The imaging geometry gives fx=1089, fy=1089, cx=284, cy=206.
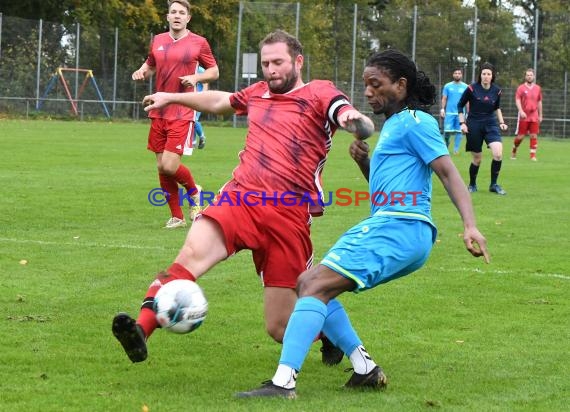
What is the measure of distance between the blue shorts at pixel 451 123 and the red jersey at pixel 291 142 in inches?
899

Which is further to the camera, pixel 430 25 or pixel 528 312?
pixel 430 25

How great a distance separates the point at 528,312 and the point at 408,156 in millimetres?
2690

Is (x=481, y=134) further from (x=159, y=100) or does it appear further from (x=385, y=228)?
(x=385, y=228)

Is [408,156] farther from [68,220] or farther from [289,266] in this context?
[68,220]

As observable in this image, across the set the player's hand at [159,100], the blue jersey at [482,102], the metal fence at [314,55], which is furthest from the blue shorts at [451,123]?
the player's hand at [159,100]

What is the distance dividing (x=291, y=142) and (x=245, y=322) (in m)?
1.68

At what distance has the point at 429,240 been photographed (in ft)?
17.8

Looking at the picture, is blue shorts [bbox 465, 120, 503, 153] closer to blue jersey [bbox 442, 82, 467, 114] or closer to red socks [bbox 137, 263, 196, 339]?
blue jersey [bbox 442, 82, 467, 114]

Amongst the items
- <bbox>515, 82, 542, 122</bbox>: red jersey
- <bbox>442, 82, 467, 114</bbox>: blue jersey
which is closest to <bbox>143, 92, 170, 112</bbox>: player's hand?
<bbox>442, 82, 467, 114</bbox>: blue jersey

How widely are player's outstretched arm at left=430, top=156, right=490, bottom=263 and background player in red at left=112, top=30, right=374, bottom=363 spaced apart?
546mm

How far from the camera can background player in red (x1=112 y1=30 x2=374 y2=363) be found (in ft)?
18.6

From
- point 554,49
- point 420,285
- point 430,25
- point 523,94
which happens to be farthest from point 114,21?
point 420,285

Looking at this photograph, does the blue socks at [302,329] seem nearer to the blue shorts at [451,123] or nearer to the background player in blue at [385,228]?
the background player in blue at [385,228]

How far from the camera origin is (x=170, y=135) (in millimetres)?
11875
